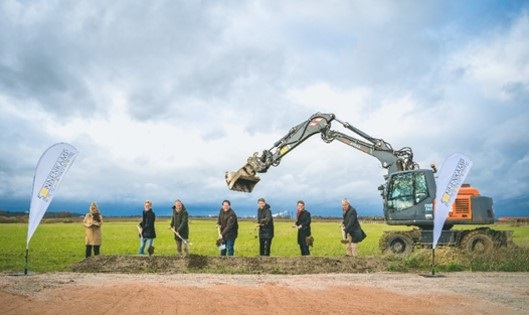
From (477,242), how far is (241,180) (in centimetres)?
904

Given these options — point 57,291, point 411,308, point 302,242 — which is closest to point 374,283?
point 411,308

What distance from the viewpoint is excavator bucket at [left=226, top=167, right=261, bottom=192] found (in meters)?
19.3

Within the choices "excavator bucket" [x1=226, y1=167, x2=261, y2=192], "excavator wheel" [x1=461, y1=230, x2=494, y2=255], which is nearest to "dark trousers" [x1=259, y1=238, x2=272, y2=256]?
"excavator bucket" [x1=226, y1=167, x2=261, y2=192]

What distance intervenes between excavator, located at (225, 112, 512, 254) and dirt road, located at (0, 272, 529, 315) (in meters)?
5.42

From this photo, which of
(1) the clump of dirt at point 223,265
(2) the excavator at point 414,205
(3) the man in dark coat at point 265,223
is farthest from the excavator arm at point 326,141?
(1) the clump of dirt at point 223,265

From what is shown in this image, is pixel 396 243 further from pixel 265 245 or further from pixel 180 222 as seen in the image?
pixel 180 222

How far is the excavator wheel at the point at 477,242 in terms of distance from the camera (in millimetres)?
18172

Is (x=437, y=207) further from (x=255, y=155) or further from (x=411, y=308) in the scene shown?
(x=255, y=155)

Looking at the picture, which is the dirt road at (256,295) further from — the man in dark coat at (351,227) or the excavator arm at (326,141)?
the excavator arm at (326,141)

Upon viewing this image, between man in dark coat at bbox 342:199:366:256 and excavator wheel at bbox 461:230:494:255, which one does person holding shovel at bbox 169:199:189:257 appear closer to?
man in dark coat at bbox 342:199:366:256

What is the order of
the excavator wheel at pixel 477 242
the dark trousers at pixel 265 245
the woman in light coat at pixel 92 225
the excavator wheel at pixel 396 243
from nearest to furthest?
the woman in light coat at pixel 92 225 → the dark trousers at pixel 265 245 → the excavator wheel at pixel 477 242 → the excavator wheel at pixel 396 243

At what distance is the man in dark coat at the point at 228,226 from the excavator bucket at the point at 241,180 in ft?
7.50

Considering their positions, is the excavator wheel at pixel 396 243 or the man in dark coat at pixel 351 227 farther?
the excavator wheel at pixel 396 243

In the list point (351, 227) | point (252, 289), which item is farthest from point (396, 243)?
point (252, 289)
